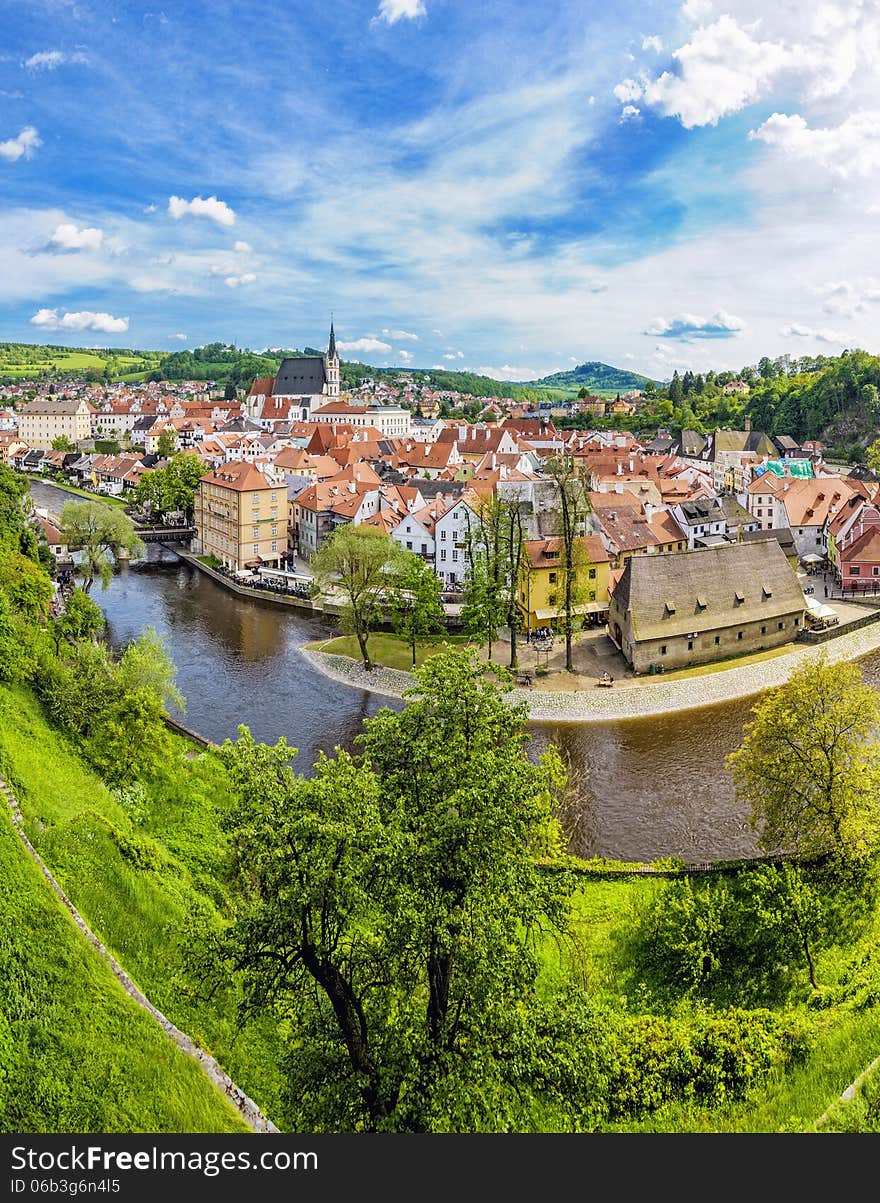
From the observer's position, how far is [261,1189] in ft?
19.1

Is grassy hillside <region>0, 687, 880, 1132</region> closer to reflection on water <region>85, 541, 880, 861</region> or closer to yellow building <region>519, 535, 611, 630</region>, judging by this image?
reflection on water <region>85, 541, 880, 861</region>

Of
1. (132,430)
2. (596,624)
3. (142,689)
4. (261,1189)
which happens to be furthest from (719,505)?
(132,430)

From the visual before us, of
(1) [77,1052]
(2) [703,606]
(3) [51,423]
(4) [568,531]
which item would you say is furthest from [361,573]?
(3) [51,423]

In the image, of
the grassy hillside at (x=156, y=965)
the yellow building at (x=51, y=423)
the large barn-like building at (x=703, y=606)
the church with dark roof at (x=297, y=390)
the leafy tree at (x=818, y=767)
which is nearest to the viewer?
the grassy hillside at (x=156, y=965)

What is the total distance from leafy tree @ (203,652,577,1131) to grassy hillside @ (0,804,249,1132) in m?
1.47

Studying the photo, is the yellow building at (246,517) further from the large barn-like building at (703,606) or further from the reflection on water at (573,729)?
the large barn-like building at (703,606)

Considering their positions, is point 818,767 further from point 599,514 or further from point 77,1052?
point 599,514

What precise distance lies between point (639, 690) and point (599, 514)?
16.4 metres

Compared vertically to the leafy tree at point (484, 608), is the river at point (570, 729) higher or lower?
lower

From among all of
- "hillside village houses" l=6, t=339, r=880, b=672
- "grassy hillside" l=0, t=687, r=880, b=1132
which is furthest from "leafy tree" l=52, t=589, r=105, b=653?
"hillside village houses" l=6, t=339, r=880, b=672

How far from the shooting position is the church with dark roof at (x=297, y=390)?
134m

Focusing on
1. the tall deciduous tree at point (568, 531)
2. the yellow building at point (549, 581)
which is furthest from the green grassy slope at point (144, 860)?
the yellow building at point (549, 581)

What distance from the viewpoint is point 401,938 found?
9.43 meters

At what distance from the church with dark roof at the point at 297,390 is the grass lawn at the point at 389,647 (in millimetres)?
97319
